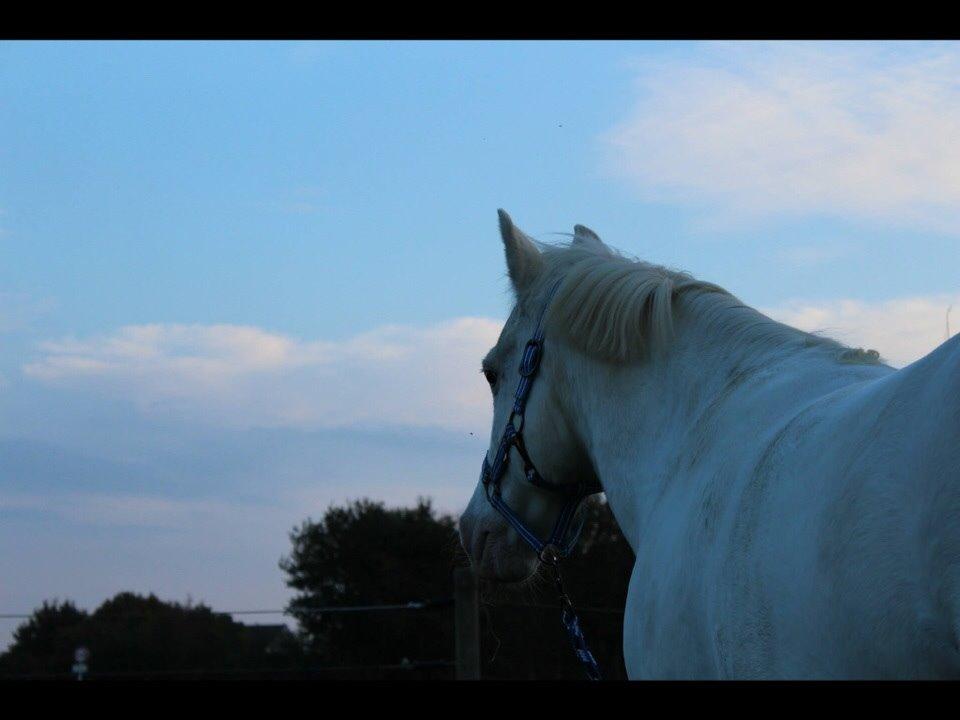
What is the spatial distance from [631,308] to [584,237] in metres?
0.66

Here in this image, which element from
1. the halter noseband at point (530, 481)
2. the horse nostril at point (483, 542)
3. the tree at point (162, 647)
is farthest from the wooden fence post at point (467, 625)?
the tree at point (162, 647)

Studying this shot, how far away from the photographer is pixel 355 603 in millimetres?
28891

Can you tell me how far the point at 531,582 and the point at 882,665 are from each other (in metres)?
2.34

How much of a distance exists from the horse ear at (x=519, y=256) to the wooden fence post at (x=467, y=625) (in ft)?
10.4

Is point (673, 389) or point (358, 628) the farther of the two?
point (358, 628)

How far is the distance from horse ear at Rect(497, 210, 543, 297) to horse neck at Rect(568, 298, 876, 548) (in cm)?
41

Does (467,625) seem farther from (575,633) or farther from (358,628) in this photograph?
(358,628)

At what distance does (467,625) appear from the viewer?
21.3ft

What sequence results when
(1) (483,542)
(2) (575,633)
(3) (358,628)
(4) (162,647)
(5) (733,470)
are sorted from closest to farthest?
(5) (733,470)
(2) (575,633)
(1) (483,542)
(4) (162,647)
(3) (358,628)

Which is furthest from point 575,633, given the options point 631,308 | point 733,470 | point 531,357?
point 733,470

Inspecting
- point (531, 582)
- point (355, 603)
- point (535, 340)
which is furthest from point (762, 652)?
point (355, 603)

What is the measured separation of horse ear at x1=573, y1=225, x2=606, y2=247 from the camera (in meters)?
3.59

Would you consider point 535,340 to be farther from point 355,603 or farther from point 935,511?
point 355,603

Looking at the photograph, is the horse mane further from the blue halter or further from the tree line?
the tree line
